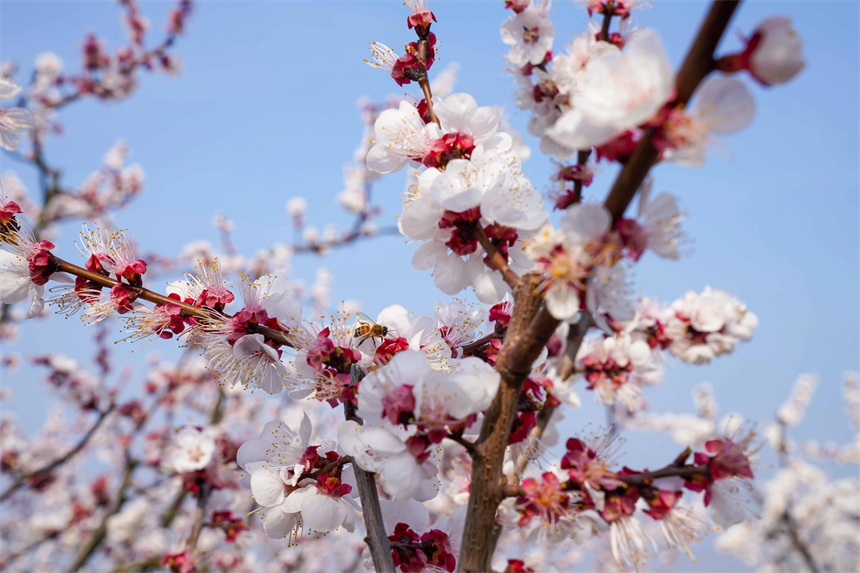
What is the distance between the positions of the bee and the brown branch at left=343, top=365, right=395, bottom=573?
0.38 ft

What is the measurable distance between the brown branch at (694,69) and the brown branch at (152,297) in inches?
40.6

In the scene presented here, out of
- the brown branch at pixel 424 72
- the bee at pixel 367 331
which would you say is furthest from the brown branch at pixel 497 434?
the brown branch at pixel 424 72

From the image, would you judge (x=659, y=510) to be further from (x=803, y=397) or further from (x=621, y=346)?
(x=803, y=397)

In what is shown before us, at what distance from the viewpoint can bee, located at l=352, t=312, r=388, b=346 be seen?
4.79 feet

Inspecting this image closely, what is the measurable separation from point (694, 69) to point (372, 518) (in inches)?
46.3

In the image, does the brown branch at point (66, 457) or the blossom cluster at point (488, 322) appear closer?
the blossom cluster at point (488, 322)

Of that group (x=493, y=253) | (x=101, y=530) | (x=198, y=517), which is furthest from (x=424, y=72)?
(x=101, y=530)

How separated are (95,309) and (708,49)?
1.69 meters

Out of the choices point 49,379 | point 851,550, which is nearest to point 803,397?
point 851,550

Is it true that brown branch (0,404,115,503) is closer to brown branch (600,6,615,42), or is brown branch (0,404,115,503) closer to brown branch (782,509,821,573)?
brown branch (600,6,615,42)

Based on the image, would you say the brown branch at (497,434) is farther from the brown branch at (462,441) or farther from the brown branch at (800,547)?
the brown branch at (800,547)

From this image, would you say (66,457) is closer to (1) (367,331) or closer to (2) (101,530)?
(2) (101,530)

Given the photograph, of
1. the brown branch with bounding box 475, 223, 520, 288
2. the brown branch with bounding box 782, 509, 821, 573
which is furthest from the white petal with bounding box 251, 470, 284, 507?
the brown branch with bounding box 782, 509, 821, 573

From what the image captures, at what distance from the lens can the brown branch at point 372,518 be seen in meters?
1.27
